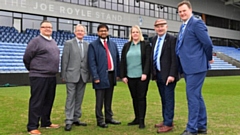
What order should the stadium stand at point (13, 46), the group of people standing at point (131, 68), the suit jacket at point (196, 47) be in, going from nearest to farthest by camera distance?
the suit jacket at point (196, 47)
the group of people standing at point (131, 68)
the stadium stand at point (13, 46)

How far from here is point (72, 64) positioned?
4.83 meters

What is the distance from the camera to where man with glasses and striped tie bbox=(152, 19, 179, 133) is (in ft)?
14.2

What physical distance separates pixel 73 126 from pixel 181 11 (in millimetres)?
2696

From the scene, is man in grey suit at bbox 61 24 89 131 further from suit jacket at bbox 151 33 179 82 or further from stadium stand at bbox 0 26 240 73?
stadium stand at bbox 0 26 240 73

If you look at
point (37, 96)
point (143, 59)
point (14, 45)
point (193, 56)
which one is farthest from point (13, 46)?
point (193, 56)

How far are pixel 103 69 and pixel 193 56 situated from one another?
1.66 metres

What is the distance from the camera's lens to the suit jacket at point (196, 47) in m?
3.85

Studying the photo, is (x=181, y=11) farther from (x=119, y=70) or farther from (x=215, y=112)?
(x=215, y=112)

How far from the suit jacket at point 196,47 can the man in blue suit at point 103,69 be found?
1.50 metres

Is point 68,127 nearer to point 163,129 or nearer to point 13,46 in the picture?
point 163,129

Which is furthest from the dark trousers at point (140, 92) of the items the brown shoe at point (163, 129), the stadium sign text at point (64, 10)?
the stadium sign text at point (64, 10)

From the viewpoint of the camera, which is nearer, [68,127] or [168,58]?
[168,58]

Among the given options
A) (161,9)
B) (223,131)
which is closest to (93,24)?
(161,9)

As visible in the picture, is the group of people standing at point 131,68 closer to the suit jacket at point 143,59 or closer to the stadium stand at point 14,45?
the suit jacket at point 143,59
